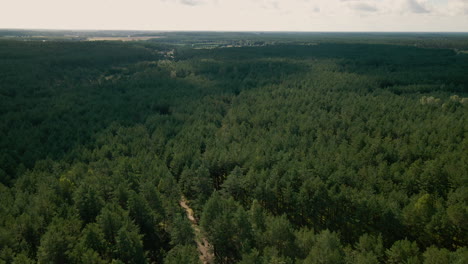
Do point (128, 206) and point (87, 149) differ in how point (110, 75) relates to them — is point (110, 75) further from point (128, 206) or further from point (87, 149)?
point (128, 206)

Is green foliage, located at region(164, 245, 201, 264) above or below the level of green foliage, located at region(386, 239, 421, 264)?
below

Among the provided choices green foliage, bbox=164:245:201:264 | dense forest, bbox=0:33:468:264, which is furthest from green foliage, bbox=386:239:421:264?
green foliage, bbox=164:245:201:264

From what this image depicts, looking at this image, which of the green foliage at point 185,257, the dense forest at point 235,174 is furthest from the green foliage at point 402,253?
the green foliage at point 185,257

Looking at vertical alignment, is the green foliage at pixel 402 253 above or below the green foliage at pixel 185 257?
above

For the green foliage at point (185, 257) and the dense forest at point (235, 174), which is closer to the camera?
the green foliage at point (185, 257)

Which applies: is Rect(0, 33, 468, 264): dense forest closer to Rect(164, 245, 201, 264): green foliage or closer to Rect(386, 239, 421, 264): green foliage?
Rect(386, 239, 421, 264): green foliage

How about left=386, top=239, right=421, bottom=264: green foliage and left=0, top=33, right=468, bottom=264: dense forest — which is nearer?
left=386, top=239, right=421, bottom=264: green foliage

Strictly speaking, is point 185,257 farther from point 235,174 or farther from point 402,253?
point 402,253

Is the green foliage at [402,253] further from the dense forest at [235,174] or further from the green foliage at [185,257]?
the green foliage at [185,257]

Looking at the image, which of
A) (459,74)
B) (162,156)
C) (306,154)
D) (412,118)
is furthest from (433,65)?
(162,156)

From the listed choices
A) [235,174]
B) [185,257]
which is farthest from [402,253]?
[235,174]
